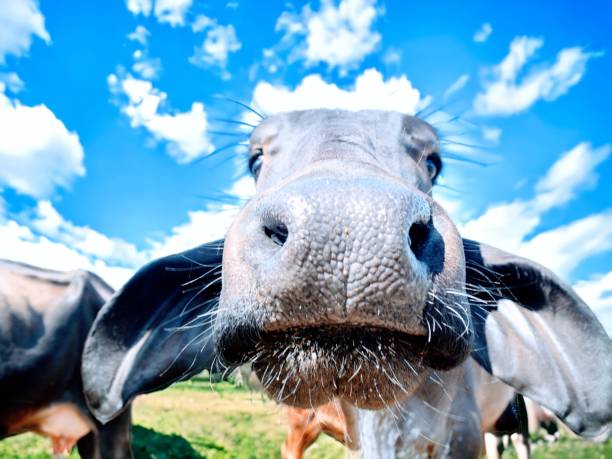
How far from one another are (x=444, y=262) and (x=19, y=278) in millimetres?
6590

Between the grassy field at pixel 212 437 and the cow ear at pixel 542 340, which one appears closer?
the cow ear at pixel 542 340

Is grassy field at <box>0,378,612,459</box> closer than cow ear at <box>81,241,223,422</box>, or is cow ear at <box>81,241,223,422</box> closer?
cow ear at <box>81,241,223,422</box>

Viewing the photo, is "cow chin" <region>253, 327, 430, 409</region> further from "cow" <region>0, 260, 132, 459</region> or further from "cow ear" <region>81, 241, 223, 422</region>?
"cow" <region>0, 260, 132, 459</region>

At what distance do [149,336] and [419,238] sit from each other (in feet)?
8.15

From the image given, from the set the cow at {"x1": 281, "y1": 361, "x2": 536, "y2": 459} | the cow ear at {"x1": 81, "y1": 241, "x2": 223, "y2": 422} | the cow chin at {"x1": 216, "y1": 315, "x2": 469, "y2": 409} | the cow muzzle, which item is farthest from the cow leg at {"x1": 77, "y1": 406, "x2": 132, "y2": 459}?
the cow muzzle

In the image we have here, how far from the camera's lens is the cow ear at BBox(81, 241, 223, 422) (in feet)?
11.8

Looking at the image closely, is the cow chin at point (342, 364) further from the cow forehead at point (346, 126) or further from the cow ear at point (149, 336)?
the cow ear at point (149, 336)

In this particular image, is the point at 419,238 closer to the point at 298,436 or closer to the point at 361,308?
the point at 361,308

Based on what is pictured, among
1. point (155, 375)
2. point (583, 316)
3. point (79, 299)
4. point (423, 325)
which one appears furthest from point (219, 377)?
point (79, 299)

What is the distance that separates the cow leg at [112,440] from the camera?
5977 mm

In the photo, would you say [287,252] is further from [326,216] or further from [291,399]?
[291,399]

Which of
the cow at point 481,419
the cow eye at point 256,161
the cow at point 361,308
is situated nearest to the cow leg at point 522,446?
the cow at point 481,419

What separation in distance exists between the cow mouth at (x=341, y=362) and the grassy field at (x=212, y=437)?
1.20m

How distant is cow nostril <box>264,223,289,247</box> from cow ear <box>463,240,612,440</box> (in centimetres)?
156
